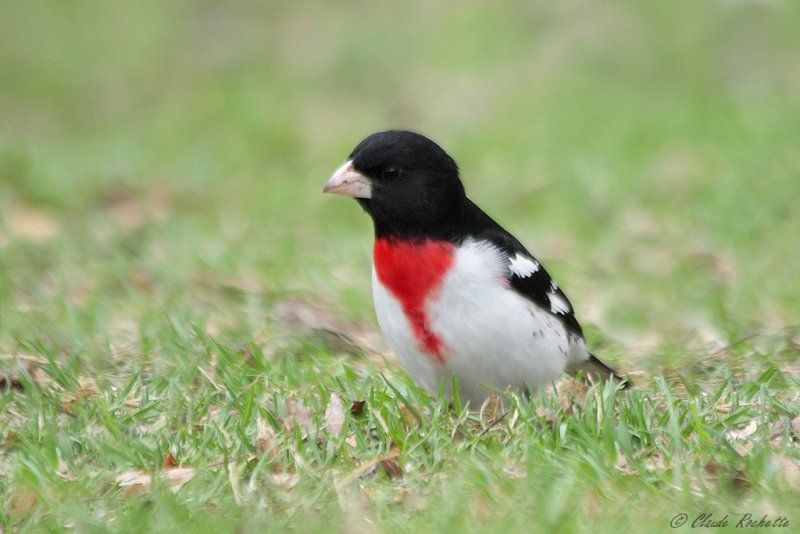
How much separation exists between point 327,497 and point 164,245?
4.23 metres

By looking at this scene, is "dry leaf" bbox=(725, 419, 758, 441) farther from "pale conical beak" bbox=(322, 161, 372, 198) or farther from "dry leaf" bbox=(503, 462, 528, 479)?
"pale conical beak" bbox=(322, 161, 372, 198)

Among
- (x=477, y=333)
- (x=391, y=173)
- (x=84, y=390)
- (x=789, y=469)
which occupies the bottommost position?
(x=84, y=390)

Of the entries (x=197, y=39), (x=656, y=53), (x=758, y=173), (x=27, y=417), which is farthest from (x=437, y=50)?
(x=27, y=417)

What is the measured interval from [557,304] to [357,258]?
2.92 m

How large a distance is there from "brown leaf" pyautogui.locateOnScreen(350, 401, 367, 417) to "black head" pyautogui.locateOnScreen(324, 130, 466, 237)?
2.00 feet

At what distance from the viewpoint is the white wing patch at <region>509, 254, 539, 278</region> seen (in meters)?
4.48

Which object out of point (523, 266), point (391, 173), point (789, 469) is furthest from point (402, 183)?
point (789, 469)

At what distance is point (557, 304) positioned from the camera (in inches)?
187

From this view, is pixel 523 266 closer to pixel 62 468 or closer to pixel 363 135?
pixel 62 468

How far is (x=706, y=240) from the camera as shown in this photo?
7.66 meters

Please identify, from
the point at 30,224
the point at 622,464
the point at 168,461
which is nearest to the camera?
the point at 622,464

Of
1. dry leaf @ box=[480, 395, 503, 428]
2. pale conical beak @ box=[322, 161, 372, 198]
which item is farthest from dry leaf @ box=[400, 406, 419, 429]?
pale conical beak @ box=[322, 161, 372, 198]

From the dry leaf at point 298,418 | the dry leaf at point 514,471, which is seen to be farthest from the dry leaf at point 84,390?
the dry leaf at point 514,471

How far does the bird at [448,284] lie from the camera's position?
432cm
